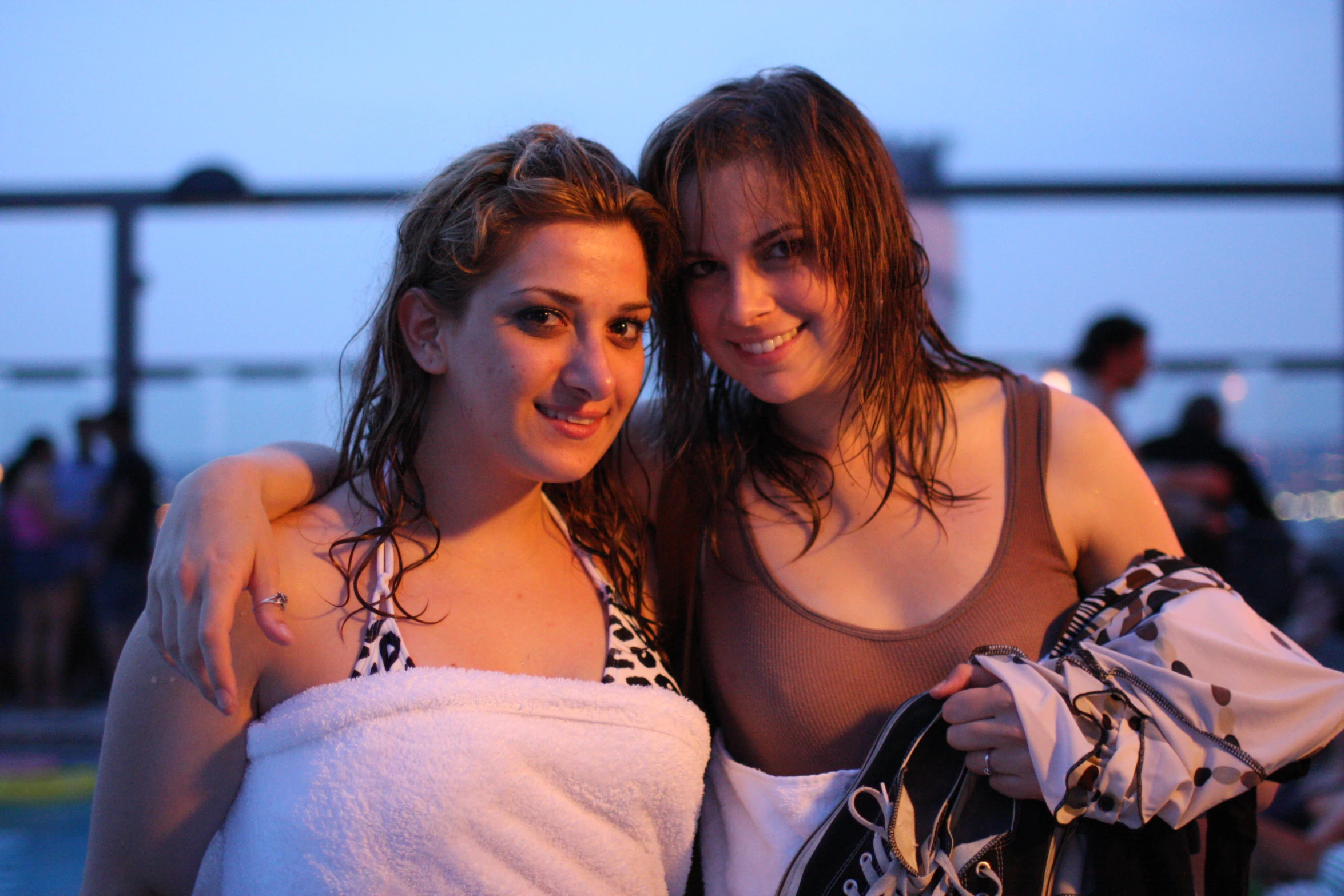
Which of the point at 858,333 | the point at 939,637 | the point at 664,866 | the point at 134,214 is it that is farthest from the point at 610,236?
the point at 134,214

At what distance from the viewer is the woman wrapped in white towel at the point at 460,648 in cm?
115

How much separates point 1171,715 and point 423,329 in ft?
3.53

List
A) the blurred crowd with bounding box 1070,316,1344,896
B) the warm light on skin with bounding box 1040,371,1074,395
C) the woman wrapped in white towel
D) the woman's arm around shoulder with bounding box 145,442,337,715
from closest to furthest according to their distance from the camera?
the woman's arm around shoulder with bounding box 145,442,337,715 < the woman wrapped in white towel < the blurred crowd with bounding box 1070,316,1344,896 < the warm light on skin with bounding box 1040,371,1074,395

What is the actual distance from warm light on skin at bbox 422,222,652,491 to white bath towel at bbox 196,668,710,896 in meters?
0.31

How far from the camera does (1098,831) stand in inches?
47.2

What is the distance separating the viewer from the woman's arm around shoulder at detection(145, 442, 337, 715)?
1.05 m

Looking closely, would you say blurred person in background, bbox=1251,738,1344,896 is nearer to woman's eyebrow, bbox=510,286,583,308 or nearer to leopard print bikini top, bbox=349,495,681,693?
leopard print bikini top, bbox=349,495,681,693

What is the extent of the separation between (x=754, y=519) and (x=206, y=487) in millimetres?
764

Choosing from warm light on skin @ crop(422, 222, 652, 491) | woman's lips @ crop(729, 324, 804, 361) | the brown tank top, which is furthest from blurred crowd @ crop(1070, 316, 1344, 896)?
warm light on skin @ crop(422, 222, 652, 491)

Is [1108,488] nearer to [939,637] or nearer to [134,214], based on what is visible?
[939,637]

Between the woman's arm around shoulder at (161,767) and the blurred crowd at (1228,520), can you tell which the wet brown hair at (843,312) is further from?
the blurred crowd at (1228,520)

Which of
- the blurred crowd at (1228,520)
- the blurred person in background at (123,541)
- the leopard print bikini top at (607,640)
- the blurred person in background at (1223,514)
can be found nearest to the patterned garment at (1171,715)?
the leopard print bikini top at (607,640)

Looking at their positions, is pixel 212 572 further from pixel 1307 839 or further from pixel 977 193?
pixel 977 193

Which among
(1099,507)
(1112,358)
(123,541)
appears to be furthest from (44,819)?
(1112,358)
